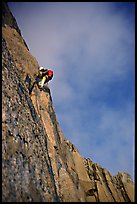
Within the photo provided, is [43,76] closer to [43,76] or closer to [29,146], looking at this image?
[43,76]

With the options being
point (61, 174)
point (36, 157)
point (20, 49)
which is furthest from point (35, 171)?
point (20, 49)

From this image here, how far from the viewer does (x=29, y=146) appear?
14.2m

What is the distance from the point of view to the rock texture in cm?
1165

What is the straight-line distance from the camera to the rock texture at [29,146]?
38.2 ft

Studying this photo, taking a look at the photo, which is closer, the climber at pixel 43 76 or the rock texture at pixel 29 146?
the rock texture at pixel 29 146

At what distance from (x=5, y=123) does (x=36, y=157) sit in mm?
3412

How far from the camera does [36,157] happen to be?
47.1 ft

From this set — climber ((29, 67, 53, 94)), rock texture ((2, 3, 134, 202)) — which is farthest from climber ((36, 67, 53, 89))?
rock texture ((2, 3, 134, 202))

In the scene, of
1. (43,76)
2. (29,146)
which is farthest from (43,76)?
(29,146)

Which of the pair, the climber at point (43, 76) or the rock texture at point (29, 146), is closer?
→ the rock texture at point (29, 146)

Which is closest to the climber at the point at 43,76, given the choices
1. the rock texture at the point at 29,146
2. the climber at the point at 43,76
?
the climber at the point at 43,76

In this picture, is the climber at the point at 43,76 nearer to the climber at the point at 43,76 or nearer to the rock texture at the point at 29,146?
the climber at the point at 43,76

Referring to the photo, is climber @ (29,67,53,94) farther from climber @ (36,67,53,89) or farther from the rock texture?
the rock texture

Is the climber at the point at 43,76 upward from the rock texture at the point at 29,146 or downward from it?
upward
